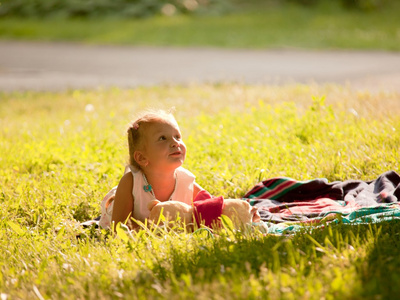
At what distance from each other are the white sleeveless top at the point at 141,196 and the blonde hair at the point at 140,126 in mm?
119

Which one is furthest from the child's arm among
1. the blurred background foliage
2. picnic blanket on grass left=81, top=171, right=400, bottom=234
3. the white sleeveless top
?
the blurred background foliage

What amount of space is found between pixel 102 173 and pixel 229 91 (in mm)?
4431

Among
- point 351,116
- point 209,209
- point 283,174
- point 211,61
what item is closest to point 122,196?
point 209,209

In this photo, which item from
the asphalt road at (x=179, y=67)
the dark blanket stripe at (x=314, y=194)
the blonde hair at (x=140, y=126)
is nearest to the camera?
the blonde hair at (x=140, y=126)

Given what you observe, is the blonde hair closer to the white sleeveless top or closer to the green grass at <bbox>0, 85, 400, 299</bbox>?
the white sleeveless top

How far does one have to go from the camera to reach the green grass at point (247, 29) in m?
16.2

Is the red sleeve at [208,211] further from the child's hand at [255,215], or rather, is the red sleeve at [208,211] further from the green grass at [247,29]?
the green grass at [247,29]

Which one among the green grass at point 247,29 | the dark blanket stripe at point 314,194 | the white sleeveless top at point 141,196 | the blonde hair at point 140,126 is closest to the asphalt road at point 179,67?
the green grass at point 247,29

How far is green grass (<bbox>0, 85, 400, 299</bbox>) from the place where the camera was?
2.62 m

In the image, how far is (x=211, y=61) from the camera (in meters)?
13.5

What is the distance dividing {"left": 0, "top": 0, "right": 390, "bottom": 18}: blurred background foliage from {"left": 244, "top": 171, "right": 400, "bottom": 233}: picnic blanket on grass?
18321 mm

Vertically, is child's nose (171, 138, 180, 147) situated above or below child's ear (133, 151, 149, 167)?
above

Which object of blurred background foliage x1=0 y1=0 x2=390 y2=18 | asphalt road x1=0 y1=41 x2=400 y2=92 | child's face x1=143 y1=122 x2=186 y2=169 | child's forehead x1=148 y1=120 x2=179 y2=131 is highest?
blurred background foliage x1=0 y1=0 x2=390 y2=18

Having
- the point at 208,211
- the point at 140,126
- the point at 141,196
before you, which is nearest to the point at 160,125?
the point at 140,126
